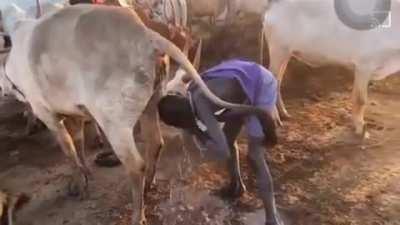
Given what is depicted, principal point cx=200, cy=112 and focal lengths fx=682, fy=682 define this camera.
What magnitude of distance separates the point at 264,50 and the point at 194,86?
162 inches

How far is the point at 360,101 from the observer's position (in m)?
Result: 6.22

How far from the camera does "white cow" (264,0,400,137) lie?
6.12 meters

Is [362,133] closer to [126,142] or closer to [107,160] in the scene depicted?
[107,160]

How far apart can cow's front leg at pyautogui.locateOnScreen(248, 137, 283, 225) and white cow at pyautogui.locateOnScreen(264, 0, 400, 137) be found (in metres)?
1.94

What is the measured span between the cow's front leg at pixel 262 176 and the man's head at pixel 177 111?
1.47 ft

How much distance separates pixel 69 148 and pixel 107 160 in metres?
0.64

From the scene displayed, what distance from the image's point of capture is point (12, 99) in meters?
7.71

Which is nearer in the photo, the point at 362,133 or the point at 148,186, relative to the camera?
the point at 148,186

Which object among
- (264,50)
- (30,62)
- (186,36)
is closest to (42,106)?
(30,62)

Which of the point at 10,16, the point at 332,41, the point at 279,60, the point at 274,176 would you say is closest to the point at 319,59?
the point at 332,41

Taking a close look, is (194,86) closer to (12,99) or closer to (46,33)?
(46,33)

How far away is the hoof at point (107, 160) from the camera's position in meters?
5.88

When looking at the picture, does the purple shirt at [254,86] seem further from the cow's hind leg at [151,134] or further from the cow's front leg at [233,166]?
the cow's hind leg at [151,134]

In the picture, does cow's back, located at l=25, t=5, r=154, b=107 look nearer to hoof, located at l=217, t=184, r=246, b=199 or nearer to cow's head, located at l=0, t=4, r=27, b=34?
cow's head, located at l=0, t=4, r=27, b=34
